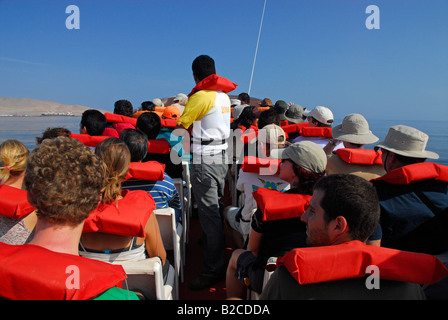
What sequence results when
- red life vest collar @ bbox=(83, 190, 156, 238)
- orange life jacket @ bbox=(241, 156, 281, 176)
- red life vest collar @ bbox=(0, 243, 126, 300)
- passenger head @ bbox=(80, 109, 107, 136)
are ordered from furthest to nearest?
passenger head @ bbox=(80, 109, 107, 136) < orange life jacket @ bbox=(241, 156, 281, 176) < red life vest collar @ bbox=(83, 190, 156, 238) < red life vest collar @ bbox=(0, 243, 126, 300)

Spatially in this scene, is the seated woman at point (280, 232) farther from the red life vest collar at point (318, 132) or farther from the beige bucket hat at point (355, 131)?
the red life vest collar at point (318, 132)

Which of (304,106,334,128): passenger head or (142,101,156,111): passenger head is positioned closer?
(304,106,334,128): passenger head

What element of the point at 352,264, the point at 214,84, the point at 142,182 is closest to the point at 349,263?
the point at 352,264

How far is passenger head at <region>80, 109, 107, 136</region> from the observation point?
3.90 m

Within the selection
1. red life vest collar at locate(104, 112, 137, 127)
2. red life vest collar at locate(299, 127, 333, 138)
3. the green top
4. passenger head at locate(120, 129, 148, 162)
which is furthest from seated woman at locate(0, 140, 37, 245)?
red life vest collar at locate(299, 127, 333, 138)

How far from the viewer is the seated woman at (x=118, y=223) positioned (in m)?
1.63

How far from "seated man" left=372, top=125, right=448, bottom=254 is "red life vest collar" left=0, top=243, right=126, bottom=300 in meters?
1.74

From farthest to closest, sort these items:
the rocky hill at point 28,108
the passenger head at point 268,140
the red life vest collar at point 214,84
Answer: the rocky hill at point 28,108
the passenger head at point 268,140
the red life vest collar at point 214,84

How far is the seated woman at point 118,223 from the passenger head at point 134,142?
0.45 m

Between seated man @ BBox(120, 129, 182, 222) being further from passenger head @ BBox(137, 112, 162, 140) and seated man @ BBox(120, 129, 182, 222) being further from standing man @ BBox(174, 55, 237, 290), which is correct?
passenger head @ BBox(137, 112, 162, 140)

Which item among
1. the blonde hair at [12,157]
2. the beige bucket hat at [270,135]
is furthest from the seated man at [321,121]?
the blonde hair at [12,157]

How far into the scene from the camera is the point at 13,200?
1.77m

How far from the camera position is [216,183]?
292cm

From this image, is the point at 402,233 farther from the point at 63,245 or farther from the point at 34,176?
the point at 34,176
